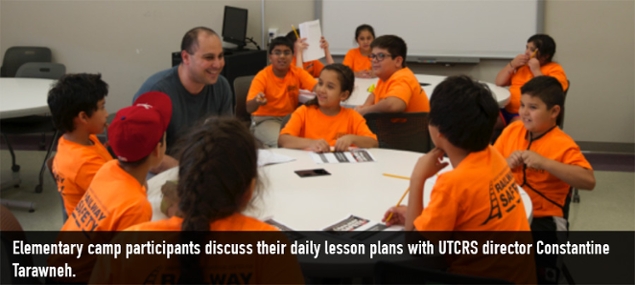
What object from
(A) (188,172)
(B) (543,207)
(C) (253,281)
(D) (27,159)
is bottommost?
(D) (27,159)

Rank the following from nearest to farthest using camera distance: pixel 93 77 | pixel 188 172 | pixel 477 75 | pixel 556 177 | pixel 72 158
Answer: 1. pixel 188 172
2. pixel 72 158
3. pixel 556 177
4. pixel 93 77
5. pixel 477 75

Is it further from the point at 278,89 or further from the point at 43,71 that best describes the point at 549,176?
the point at 43,71

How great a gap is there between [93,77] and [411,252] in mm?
1659

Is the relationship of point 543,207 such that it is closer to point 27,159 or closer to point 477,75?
point 477,75

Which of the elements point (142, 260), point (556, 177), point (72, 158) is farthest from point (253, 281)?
point (556, 177)

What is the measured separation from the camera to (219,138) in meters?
1.38

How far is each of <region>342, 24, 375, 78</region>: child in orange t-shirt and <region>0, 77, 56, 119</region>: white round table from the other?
268cm

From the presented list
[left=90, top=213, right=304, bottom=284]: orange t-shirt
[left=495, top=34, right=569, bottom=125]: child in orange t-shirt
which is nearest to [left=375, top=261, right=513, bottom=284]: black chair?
[left=90, top=213, right=304, bottom=284]: orange t-shirt

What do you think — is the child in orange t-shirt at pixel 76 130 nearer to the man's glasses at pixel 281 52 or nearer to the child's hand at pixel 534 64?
the man's glasses at pixel 281 52

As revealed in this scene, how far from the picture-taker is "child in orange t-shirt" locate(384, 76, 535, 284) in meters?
1.82

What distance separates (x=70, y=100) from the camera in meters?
2.66

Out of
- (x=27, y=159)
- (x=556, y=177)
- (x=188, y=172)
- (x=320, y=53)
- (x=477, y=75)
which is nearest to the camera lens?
(x=188, y=172)

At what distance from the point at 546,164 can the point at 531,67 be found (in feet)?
9.14

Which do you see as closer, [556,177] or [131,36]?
[556,177]
